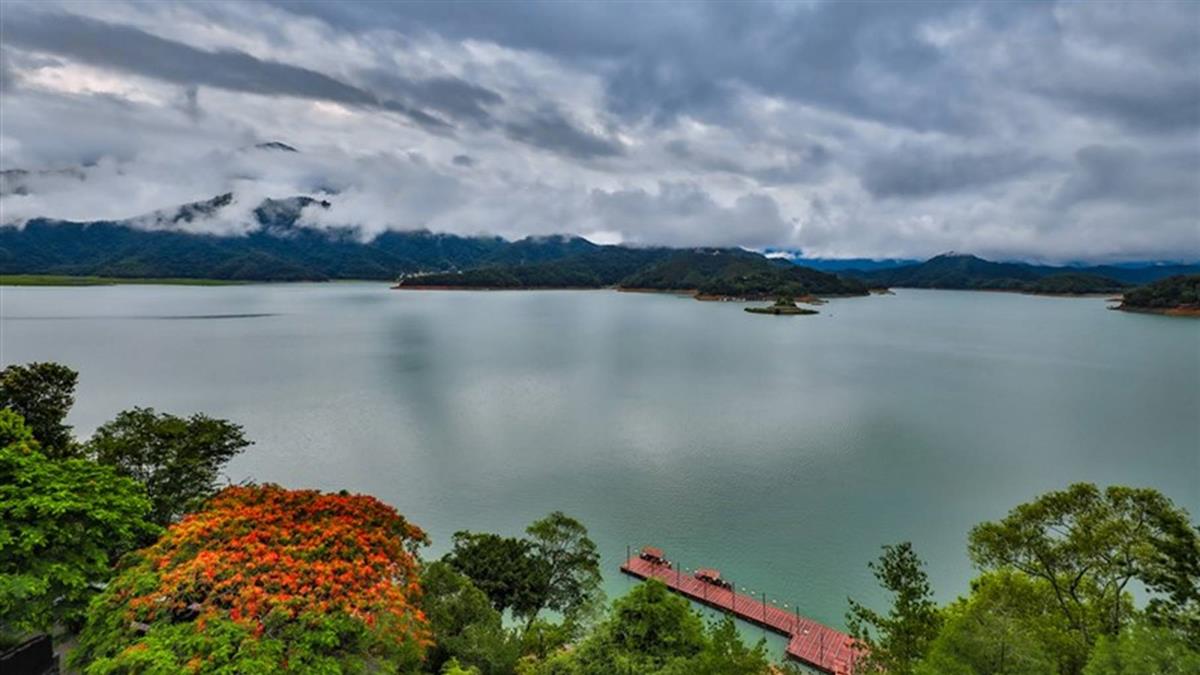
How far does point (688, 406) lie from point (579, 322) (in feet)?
190

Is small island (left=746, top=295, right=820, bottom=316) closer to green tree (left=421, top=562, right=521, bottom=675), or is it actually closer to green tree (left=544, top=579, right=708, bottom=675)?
green tree (left=421, top=562, right=521, bottom=675)

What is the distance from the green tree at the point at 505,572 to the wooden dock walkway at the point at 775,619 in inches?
121

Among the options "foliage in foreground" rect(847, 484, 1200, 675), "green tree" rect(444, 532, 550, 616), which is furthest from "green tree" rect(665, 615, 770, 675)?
"green tree" rect(444, 532, 550, 616)

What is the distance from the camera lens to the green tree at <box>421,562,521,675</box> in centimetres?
1079

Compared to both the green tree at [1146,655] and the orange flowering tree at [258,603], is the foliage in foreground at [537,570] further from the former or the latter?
the green tree at [1146,655]

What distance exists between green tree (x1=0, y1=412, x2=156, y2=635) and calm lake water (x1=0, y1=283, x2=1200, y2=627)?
10134 mm

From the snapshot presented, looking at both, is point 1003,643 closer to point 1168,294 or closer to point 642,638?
point 642,638

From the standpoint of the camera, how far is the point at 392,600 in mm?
8984

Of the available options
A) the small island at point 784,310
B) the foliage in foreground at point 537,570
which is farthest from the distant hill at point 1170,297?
the foliage in foreground at point 537,570

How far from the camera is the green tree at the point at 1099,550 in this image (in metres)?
9.13

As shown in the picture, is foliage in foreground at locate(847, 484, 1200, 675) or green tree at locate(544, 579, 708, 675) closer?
foliage in foreground at locate(847, 484, 1200, 675)

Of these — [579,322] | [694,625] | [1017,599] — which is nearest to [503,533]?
[694,625]

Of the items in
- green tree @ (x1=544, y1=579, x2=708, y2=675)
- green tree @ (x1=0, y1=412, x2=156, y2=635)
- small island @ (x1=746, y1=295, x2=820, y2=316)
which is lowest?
small island @ (x1=746, y1=295, x2=820, y2=316)

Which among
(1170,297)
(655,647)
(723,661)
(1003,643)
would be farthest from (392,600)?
(1170,297)
